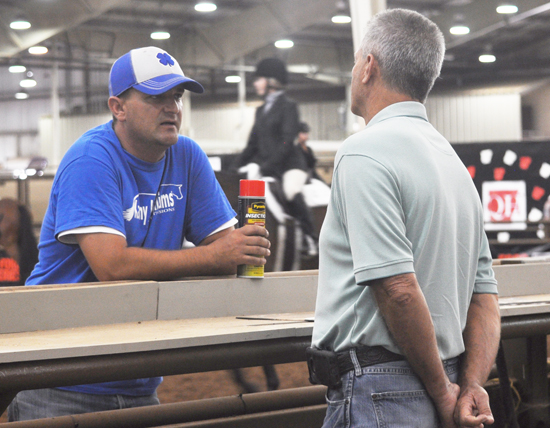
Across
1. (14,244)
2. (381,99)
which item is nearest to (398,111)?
(381,99)

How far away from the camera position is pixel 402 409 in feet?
3.99

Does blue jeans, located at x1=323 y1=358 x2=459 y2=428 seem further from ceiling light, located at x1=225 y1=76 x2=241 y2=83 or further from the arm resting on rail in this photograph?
ceiling light, located at x1=225 y1=76 x2=241 y2=83

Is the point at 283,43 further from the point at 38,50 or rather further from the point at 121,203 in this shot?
the point at 121,203

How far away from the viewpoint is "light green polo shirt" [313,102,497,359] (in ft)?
3.86

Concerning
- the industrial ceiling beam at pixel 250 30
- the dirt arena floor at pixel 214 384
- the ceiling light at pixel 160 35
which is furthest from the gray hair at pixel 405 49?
the ceiling light at pixel 160 35

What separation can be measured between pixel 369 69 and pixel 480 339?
548 millimetres

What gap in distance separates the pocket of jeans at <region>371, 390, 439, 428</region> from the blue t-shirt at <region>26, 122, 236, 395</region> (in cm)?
74

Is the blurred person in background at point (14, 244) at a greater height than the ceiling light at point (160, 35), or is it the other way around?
the ceiling light at point (160, 35)

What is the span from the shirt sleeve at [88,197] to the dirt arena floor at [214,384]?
2.28 metres

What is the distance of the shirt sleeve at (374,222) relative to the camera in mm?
1166

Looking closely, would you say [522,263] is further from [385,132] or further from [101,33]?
[101,33]

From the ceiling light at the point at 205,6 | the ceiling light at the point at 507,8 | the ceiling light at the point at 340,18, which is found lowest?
the ceiling light at the point at 507,8

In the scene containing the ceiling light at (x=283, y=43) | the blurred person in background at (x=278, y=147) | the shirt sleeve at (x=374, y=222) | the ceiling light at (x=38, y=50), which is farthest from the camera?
the ceiling light at (x=38, y=50)

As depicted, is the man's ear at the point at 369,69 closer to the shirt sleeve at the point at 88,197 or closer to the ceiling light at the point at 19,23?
the shirt sleeve at the point at 88,197
